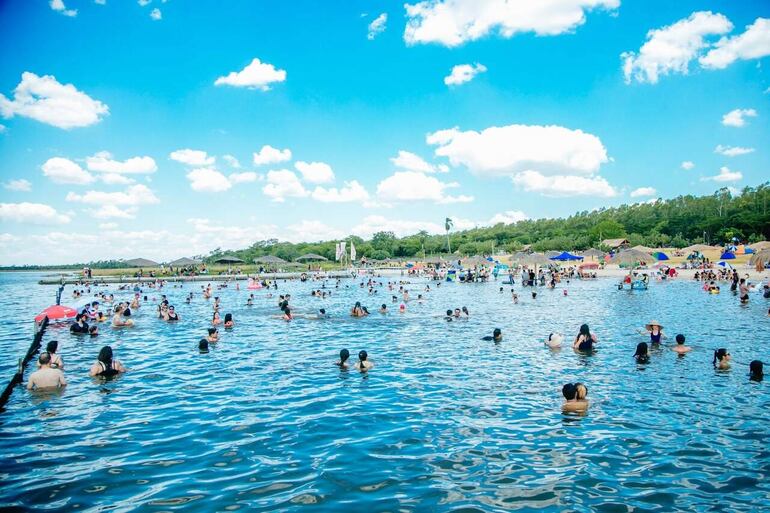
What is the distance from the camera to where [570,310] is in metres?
27.8

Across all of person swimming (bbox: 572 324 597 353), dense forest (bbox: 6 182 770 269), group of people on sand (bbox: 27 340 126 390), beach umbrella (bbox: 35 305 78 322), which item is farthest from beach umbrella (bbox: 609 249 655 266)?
dense forest (bbox: 6 182 770 269)

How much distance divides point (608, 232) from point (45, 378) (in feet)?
398

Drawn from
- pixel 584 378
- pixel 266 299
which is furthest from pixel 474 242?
pixel 584 378

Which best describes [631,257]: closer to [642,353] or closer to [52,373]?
[642,353]

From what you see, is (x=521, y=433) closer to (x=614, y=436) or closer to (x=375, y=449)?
(x=614, y=436)

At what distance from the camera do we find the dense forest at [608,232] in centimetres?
9881

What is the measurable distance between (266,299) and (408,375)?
27141 mm

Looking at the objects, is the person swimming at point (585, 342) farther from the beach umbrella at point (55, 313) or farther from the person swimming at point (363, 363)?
the beach umbrella at point (55, 313)

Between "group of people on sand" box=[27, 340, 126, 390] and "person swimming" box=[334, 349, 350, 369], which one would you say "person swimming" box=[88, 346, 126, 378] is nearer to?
"group of people on sand" box=[27, 340, 126, 390]

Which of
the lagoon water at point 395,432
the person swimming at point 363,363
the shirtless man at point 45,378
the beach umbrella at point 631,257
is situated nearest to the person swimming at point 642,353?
the lagoon water at point 395,432

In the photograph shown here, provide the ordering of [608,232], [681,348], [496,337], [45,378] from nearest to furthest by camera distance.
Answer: [45,378] < [681,348] < [496,337] < [608,232]

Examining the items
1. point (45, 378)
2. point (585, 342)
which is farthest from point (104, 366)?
point (585, 342)

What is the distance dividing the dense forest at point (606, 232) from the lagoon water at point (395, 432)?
86.7 meters

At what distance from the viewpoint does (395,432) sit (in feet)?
29.1
